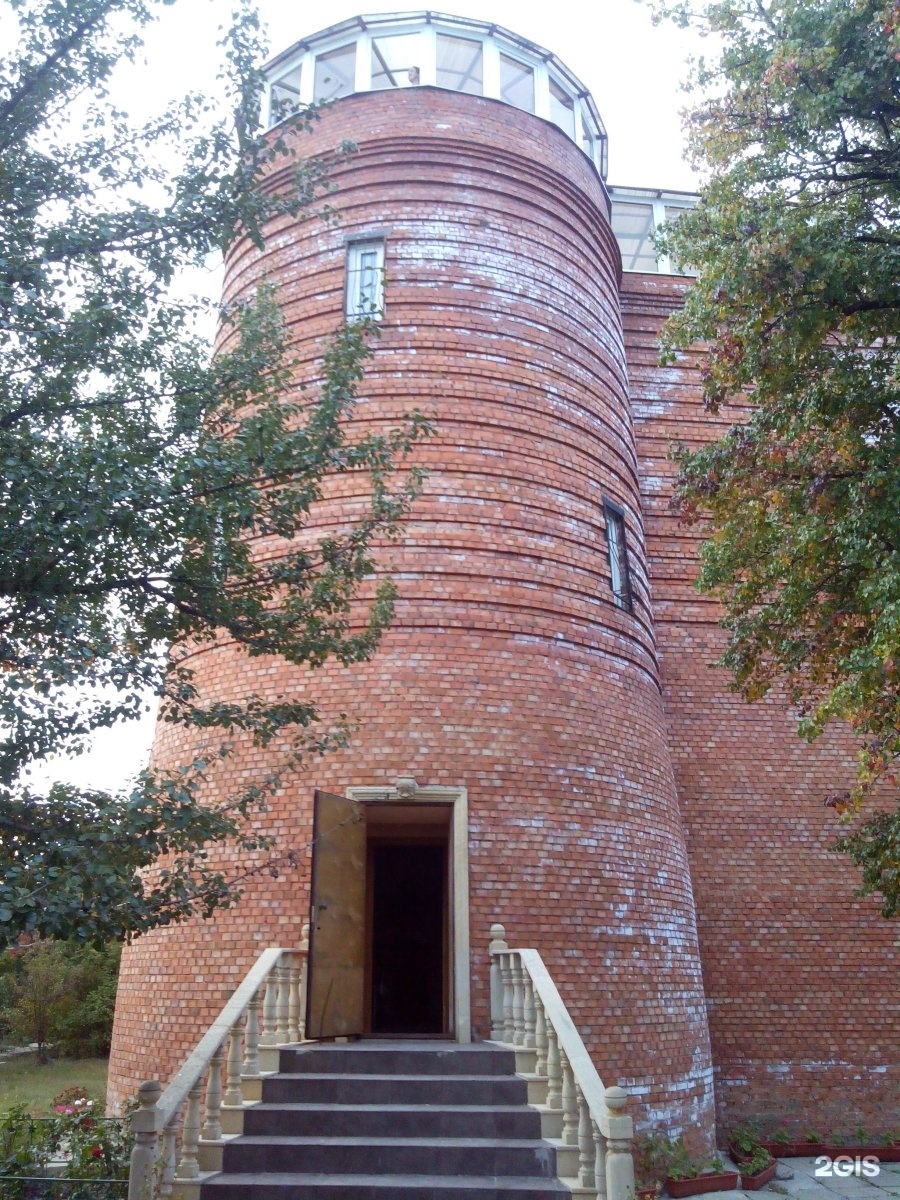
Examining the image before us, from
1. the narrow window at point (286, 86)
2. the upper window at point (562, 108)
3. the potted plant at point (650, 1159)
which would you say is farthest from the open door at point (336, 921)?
the upper window at point (562, 108)

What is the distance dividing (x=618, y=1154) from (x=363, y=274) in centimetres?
919

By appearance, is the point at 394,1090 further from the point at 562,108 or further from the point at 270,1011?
the point at 562,108

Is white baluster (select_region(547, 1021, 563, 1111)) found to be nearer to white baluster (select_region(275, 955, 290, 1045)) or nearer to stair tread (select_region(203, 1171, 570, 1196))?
stair tread (select_region(203, 1171, 570, 1196))

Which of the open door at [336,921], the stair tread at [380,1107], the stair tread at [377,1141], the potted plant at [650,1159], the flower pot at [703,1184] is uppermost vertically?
the open door at [336,921]

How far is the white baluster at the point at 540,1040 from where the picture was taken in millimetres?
6629

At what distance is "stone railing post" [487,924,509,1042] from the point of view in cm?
766

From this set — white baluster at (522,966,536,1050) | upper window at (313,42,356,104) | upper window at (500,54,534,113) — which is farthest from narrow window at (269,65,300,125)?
white baluster at (522,966,536,1050)

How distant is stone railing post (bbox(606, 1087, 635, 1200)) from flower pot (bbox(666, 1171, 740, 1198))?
10.9ft

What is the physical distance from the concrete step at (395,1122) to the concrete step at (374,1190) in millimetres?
568

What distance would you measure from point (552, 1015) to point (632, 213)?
48.3 feet

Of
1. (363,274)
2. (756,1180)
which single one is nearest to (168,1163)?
(756,1180)

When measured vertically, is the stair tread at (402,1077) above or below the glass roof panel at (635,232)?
below

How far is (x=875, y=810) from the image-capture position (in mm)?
12586

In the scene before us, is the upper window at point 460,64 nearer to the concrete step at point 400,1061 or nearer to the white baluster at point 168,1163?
the concrete step at point 400,1061
